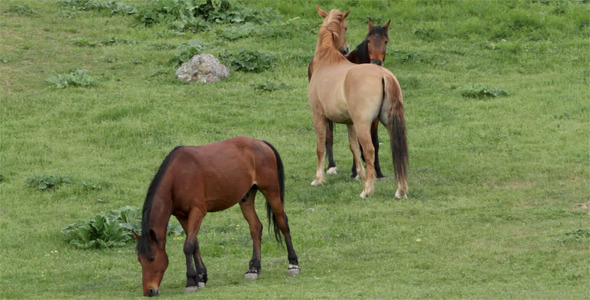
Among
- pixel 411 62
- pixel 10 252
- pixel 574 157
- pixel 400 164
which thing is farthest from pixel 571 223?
pixel 411 62

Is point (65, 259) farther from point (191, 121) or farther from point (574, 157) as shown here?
point (574, 157)

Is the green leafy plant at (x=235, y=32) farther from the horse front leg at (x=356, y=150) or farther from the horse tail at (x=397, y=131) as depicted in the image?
the horse tail at (x=397, y=131)

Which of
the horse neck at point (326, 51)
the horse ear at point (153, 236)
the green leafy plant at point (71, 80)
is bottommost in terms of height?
the green leafy plant at point (71, 80)

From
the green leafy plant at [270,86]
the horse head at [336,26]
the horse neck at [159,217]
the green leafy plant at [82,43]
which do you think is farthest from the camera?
the green leafy plant at [82,43]

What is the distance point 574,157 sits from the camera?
1507 centimetres

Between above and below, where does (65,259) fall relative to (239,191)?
below

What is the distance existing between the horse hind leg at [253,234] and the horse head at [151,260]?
1.19 metres

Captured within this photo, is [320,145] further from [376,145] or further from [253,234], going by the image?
[253,234]

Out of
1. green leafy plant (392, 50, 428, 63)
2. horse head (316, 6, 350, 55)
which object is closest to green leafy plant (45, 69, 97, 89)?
horse head (316, 6, 350, 55)

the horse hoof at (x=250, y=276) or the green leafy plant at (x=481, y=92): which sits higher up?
the green leafy plant at (x=481, y=92)

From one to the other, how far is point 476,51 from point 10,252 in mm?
14664

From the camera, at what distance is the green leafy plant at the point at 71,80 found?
20203 mm

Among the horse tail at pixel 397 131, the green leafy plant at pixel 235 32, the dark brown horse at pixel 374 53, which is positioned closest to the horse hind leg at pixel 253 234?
the horse tail at pixel 397 131

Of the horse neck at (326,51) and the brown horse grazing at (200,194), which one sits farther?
the horse neck at (326,51)
